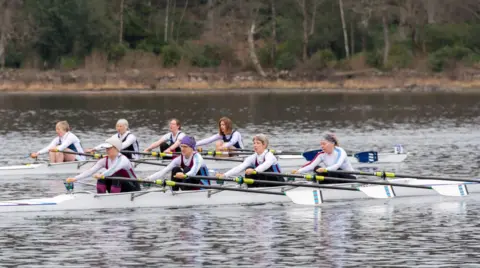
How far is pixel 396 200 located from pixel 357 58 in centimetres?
4813

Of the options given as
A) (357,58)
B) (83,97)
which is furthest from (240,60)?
(83,97)

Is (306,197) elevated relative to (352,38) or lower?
lower

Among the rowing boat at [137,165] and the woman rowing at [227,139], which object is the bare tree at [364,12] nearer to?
the rowing boat at [137,165]

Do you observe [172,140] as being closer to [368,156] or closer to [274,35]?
[368,156]

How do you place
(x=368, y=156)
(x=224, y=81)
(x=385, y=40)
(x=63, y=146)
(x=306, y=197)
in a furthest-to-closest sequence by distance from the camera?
1. (x=224, y=81)
2. (x=385, y=40)
3. (x=368, y=156)
4. (x=63, y=146)
5. (x=306, y=197)

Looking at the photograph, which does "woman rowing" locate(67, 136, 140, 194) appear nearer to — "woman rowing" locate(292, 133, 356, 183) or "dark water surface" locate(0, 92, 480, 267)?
"dark water surface" locate(0, 92, 480, 267)

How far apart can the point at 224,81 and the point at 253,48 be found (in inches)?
114

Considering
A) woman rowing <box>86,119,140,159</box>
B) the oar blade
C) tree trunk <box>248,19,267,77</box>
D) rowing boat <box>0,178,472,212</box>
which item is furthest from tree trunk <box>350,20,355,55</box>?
rowing boat <box>0,178,472,212</box>

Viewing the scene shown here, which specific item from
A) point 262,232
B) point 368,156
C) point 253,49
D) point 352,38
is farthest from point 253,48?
point 262,232

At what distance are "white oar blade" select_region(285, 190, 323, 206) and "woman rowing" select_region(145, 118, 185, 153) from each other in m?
6.88

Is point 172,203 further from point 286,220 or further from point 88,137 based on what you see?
point 88,137

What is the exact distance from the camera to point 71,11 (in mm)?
70250

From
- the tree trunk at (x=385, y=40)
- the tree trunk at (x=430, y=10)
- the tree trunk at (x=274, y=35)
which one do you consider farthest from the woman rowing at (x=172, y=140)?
the tree trunk at (x=430, y=10)

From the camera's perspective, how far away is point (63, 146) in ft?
86.7
